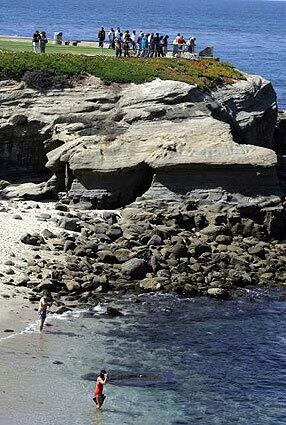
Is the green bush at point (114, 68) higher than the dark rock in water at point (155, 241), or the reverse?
the green bush at point (114, 68)

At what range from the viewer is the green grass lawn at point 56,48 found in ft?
242

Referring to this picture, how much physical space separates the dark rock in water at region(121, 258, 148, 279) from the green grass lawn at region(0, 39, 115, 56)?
96.8ft

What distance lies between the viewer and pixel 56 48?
76.9m

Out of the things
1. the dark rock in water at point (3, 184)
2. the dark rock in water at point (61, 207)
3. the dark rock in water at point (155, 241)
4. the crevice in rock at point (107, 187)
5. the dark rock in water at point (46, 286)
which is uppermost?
the crevice in rock at point (107, 187)

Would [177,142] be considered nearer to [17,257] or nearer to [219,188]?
[219,188]

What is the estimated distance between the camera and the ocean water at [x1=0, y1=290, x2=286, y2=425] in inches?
1312

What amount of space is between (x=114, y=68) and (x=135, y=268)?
69.3ft

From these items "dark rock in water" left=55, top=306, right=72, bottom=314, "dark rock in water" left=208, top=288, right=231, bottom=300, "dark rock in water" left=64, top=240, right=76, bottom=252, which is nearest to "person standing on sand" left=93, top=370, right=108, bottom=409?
"dark rock in water" left=55, top=306, right=72, bottom=314

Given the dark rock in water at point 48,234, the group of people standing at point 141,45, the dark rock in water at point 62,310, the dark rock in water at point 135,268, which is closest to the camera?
the dark rock in water at point 62,310

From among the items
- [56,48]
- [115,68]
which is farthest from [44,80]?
[56,48]

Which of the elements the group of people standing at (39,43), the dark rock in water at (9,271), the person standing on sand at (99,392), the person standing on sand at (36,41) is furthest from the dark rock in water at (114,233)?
the person standing on sand at (36,41)

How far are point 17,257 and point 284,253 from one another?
14.0 meters

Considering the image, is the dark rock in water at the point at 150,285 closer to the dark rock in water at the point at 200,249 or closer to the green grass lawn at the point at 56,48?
the dark rock in water at the point at 200,249

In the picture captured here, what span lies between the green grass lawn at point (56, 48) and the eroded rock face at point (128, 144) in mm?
12872
